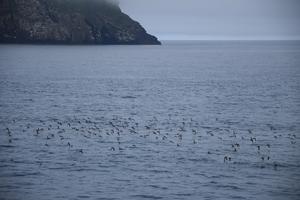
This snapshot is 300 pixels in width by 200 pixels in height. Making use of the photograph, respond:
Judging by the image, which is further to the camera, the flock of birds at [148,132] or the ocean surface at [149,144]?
the flock of birds at [148,132]

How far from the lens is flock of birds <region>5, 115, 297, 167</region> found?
5800 centimetres

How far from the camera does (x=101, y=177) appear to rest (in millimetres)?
46125

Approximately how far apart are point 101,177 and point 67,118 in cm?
3005

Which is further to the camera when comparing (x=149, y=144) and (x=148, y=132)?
(x=148, y=132)

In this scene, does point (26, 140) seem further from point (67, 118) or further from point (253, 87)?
point (253, 87)

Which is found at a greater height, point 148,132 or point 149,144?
point 148,132

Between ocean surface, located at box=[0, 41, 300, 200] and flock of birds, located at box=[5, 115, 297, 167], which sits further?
flock of birds, located at box=[5, 115, 297, 167]

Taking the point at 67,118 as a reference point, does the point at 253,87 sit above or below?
above

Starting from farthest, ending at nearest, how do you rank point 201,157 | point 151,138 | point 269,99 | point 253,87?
point 253,87, point 269,99, point 151,138, point 201,157

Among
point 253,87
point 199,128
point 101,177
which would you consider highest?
point 253,87

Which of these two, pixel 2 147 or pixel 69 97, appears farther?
pixel 69 97

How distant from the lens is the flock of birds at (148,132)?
58000 mm

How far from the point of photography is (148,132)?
65.4 metres

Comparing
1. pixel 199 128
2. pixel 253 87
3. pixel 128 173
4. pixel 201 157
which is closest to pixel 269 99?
pixel 253 87
